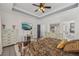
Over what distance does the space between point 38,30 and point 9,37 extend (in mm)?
560

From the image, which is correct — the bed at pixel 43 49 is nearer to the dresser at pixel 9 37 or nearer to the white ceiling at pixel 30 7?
the dresser at pixel 9 37

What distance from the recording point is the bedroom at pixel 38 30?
2430mm

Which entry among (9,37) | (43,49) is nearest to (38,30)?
(43,49)

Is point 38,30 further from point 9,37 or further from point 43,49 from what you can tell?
point 9,37

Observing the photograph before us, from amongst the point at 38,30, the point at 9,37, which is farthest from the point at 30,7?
the point at 9,37

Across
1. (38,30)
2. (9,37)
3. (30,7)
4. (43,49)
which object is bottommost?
(43,49)

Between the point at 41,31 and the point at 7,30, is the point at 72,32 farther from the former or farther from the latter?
the point at 7,30

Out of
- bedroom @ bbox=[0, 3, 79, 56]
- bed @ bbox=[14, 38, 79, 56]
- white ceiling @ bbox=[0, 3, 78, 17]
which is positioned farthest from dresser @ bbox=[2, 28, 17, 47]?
white ceiling @ bbox=[0, 3, 78, 17]

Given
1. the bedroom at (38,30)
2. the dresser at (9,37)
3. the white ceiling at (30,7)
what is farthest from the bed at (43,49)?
the white ceiling at (30,7)

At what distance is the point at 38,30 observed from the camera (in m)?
2.49

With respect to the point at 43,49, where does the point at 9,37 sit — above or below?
above

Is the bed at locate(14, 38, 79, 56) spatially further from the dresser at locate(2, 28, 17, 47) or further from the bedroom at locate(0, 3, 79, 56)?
the dresser at locate(2, 28, 17, 47)

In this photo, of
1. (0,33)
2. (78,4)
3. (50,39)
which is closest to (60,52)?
(50,39)

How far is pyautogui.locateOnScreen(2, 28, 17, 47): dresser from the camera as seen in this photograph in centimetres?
245
